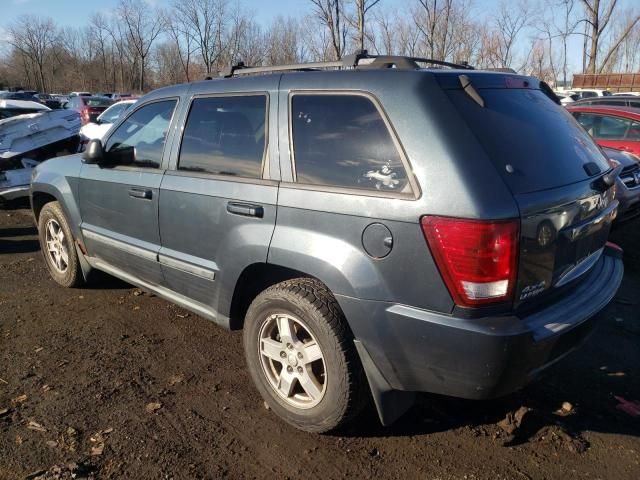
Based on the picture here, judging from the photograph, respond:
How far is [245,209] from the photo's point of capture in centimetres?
288

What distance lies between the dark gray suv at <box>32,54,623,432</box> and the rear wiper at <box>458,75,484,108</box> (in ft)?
0.04

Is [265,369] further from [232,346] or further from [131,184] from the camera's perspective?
[131,184]

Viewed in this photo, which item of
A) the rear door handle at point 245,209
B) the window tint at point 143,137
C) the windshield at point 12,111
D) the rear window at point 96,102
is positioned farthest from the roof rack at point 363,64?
the rear window at point 96,102

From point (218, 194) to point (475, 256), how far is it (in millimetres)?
1594

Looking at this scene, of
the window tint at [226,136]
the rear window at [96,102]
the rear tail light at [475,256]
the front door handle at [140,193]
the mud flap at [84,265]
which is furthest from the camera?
the rear window at [96,102]

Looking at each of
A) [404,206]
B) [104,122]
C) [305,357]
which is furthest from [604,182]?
[104,122]

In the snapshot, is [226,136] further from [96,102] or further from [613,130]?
[96,102]

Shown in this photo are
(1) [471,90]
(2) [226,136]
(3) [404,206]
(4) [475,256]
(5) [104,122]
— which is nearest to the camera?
(4) [475,256]

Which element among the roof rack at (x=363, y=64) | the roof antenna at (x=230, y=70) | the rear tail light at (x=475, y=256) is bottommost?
the rear tail light at (x=475, y=256)

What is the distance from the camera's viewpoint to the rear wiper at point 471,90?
8.02 ft

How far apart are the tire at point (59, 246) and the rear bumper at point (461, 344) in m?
3.27

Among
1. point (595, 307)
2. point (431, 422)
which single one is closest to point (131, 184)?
point (431, 422)

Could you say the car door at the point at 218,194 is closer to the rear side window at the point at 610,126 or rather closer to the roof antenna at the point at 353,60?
the roof antenna at the point at 353,60

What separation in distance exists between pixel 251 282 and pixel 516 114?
1.73 m
